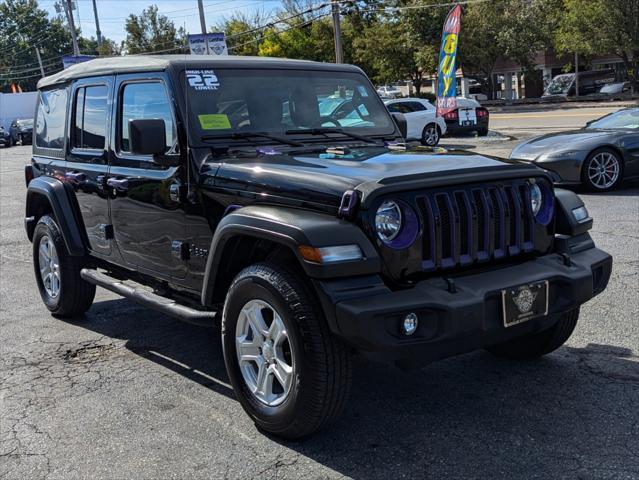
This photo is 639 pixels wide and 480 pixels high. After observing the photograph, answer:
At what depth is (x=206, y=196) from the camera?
3.96 metres

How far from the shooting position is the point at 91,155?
5125 millimetres

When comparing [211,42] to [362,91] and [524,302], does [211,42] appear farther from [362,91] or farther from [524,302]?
[524,302]

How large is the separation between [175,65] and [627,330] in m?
3.49

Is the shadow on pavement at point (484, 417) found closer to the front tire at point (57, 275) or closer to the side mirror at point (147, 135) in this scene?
the front tire at point (57, 275)

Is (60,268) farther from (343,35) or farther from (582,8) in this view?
(343,35)

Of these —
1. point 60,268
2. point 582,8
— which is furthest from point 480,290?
point 582,8

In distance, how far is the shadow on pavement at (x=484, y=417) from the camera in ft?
10.4

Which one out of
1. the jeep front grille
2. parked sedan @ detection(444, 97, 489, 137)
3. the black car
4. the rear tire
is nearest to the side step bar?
the jeep front grille

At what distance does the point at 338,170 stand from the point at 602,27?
131 ft

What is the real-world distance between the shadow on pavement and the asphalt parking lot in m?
0.01

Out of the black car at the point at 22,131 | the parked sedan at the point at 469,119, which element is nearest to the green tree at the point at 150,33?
the black car at the point at 22,131

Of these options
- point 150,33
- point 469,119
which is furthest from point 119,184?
point 150,33

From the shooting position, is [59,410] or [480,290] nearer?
[480,290]

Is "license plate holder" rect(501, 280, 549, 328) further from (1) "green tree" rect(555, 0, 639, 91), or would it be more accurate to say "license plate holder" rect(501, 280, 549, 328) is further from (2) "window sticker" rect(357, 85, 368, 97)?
(1) "green tree" rect(555, 0, 639, 91)
